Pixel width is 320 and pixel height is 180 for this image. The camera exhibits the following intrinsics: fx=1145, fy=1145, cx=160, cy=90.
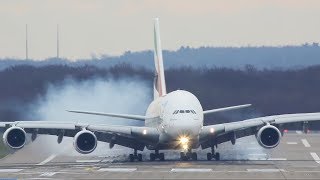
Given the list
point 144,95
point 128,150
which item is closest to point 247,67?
point 144,95

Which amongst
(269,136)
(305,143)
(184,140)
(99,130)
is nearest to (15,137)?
(99,130)

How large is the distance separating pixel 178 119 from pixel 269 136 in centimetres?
531

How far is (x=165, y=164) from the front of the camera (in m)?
57.2

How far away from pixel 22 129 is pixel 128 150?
12.9 meters

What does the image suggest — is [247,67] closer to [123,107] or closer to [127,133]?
[123,107]

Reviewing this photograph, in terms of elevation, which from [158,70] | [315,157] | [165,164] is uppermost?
[158,70]

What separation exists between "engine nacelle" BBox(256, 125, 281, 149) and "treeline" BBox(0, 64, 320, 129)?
20.4m

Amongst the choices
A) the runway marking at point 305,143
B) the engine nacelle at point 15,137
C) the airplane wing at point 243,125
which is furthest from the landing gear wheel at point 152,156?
the runway marking at point 305,143

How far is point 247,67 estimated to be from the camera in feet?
262

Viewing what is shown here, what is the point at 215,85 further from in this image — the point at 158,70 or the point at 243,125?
the point at 243,125

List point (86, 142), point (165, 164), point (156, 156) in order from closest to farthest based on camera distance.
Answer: point (165, 164) < point (86, 142) < point (156, 156)

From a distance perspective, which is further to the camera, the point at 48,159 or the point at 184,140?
the point at 48,159

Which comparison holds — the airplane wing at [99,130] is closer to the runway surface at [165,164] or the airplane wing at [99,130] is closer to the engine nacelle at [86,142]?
the engine nacelle at [86,142]

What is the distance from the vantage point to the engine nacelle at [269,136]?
59.3 metres
